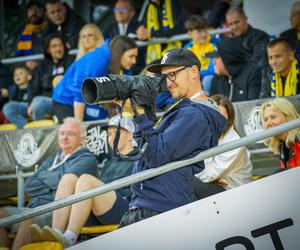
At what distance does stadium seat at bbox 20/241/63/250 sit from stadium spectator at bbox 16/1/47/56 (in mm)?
5300

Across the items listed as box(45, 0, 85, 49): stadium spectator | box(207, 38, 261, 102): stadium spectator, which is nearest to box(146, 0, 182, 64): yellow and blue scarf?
box(45, 0, 85, 49): stadium spectator

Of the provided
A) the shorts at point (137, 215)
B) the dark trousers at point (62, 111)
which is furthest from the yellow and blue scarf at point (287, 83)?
the shorts at point (137, 215)

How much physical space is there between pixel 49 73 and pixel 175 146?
529cm

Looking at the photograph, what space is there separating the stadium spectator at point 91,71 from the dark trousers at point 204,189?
1.80 meters

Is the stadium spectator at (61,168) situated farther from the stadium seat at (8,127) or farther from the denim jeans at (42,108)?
the denim jeans at (42,108)

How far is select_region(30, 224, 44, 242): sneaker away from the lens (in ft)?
16.8

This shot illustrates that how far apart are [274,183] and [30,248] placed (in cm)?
192

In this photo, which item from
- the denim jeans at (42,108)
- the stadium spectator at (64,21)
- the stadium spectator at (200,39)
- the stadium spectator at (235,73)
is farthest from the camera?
the stadium spectator at (64,21)

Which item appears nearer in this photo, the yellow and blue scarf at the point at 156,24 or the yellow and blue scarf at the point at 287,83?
the yellow and blue scarf at the point at 287,83

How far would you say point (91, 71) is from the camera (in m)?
7.15

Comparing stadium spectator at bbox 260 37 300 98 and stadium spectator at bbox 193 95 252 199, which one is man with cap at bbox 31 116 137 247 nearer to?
stadium spectator at bbox 193 95 252 199

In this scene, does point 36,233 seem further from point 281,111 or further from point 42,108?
point 42,108

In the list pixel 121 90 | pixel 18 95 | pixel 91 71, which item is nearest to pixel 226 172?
pixel 121 90

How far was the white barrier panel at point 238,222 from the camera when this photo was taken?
395cm
